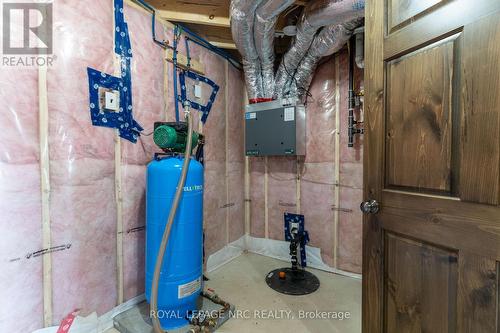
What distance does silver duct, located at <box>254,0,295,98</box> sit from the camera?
1.64 m

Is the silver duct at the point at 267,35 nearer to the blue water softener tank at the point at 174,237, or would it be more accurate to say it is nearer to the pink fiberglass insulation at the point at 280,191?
the pink fiberglass insulation at the point at 280,191

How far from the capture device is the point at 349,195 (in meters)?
2.38

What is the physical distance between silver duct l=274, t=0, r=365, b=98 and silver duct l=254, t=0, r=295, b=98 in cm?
13

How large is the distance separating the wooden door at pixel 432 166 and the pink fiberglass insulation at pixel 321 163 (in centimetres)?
136

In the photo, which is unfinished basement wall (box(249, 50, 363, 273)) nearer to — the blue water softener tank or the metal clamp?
the metal clamp

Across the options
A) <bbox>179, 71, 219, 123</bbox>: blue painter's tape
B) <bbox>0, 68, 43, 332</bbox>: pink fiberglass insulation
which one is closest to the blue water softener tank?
<bbox>0, 68, 43, 332</bbox>: pink fiberglass insulation

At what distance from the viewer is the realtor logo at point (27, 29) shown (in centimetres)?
125

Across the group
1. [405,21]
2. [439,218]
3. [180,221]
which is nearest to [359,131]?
[405,21]

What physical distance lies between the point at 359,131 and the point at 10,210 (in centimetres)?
249

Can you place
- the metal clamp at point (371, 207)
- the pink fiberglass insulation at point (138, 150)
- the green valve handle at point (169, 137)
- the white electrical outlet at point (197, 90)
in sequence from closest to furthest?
the metal clamp at point (371, 207), the green valve handle at point (169, 137), the pink fiberglass insulation at point (138, 150), the white electrical outlet at point (197, 90)

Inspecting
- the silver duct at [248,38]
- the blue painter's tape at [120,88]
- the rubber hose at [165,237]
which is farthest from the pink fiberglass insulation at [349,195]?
the blue painter's tape at [120,88]

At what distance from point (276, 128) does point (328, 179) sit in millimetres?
742

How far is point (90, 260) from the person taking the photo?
5.08 feet

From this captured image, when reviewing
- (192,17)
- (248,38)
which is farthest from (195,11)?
(248,38)
